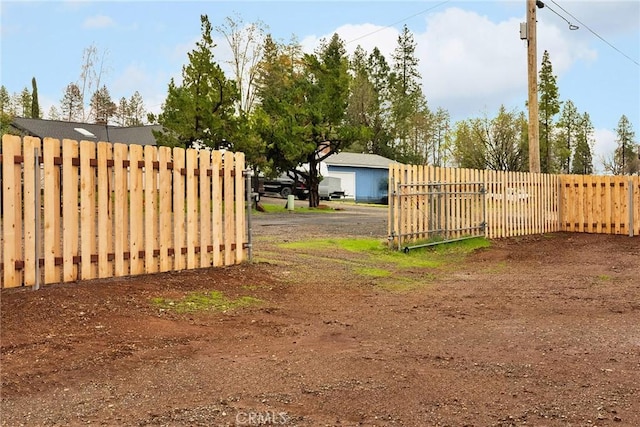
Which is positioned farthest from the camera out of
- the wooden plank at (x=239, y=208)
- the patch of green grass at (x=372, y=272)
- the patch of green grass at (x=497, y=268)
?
the patch of green grass at (x=497, y=268)

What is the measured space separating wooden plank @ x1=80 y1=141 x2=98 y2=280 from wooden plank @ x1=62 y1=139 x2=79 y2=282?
92mm

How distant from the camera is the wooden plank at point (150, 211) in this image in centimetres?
805

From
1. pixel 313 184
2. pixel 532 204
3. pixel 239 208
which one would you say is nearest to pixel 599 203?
pixel 532 204

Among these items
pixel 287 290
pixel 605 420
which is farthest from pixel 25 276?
pixel 605 420

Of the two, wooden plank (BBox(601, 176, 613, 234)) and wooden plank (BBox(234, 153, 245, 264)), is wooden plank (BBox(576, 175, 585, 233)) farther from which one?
wooden plank (BBox(234, 153, 245, 264))

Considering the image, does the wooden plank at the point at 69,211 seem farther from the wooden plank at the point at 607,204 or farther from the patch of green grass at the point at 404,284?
the wooden plank at the point at 607,204

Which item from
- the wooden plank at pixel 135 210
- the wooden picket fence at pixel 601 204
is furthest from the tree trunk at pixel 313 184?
the wooden plank at pixel 135 210

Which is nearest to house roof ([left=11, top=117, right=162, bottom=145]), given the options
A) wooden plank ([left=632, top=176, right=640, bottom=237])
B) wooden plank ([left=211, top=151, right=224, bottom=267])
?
wooden plank ([left=632, top=176, right=640, bottom=237])

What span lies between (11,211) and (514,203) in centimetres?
1338

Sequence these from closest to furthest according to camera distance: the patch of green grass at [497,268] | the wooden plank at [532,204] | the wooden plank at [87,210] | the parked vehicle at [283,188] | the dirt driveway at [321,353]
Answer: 1. the dirt driveway at [321,353]
2. the wooden plank at [87,210]
3. the patch of green grass at [497,268]
4. the wooden plank at [532,204]
5. the parked vehicle at [283,188]

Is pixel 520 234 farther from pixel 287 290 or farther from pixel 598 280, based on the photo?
pixel 287 290

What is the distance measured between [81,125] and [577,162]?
46.0 metres

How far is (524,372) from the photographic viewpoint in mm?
4738

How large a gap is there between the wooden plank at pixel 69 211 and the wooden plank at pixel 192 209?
5.60ft
